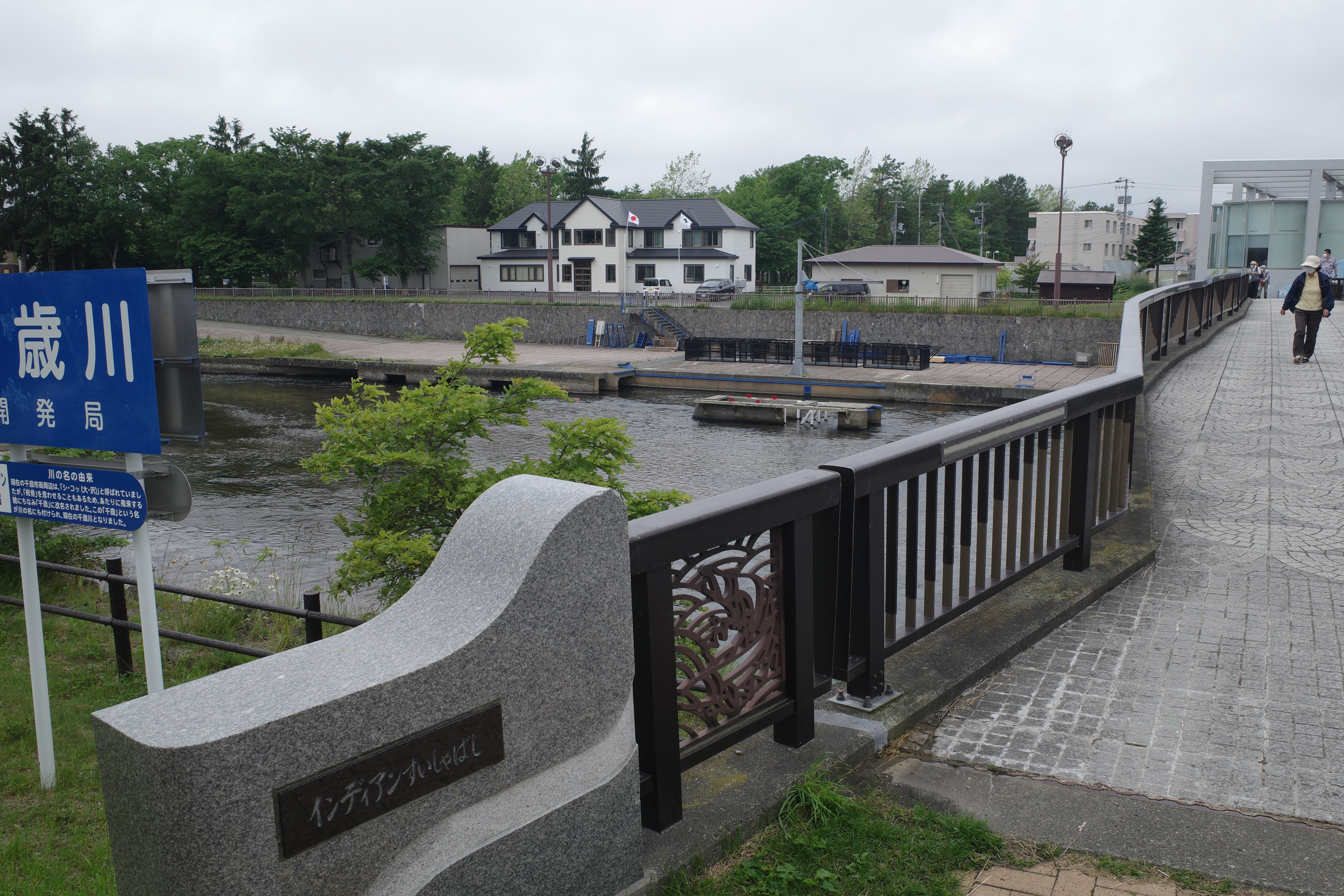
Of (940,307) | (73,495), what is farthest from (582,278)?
(73,495)

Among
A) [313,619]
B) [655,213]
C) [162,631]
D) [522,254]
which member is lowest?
[162,631]

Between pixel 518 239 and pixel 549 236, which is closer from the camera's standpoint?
pixel 549 236

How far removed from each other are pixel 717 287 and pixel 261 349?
2721 cm

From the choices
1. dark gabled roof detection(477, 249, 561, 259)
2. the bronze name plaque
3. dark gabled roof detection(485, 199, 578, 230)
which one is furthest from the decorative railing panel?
dark gabled roof detection(477, 249, 561, 259)

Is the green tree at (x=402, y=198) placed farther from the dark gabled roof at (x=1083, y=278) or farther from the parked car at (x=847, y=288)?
the dark gabled roof at (x=1083, y=278)

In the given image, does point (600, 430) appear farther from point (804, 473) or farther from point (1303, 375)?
point (1303, 375)

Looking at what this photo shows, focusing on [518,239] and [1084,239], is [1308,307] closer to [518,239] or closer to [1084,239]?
[518,239]

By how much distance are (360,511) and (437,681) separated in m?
7.67

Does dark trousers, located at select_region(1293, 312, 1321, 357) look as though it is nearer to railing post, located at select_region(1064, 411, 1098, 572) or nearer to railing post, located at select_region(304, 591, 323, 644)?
railing post, located at select_region(1064, 411, 1098, 572)

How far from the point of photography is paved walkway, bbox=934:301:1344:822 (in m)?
3.48

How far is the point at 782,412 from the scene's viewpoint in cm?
3206

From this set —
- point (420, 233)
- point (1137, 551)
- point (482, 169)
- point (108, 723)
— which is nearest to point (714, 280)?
point (420, 233)

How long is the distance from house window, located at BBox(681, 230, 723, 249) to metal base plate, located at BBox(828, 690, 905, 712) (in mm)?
66950

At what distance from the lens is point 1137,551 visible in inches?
232
